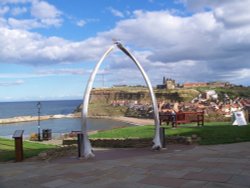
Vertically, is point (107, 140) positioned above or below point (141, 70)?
below

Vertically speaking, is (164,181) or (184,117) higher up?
(184,117)

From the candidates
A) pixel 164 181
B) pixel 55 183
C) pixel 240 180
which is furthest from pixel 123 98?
pixel 240 180

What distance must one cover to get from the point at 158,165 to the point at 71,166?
2.42 metres

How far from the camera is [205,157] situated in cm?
1073

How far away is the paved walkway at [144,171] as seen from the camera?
793 centimetres

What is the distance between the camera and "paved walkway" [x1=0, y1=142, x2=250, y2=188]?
7.93 meters

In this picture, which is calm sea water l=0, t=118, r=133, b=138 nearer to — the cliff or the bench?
the cliff

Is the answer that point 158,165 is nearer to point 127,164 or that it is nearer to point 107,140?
point 127,164

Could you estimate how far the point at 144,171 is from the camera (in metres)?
9.25

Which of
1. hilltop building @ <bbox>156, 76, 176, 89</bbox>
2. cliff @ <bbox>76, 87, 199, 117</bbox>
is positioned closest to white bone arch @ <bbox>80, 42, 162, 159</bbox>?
cliff @ <bbox>76, 87, 199, 117</bbox>

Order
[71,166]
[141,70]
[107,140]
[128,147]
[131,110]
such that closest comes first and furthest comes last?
[71,166]
[141,70]
[128,147]
[107,140]
[131,110]

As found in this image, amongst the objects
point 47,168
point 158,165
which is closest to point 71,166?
point 47,168

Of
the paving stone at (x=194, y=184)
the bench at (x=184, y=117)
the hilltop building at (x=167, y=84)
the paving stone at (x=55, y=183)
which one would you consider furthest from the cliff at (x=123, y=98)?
the paving stone at (x=194, y=184)

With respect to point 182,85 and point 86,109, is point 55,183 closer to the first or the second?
point 86,109
